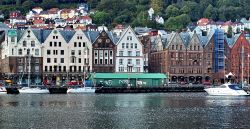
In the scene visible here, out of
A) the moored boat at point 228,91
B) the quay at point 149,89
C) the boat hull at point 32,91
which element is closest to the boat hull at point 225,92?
the moored boat at point 228,91

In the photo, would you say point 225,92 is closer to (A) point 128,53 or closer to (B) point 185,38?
(A) point 128,53

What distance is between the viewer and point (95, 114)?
6700 cm

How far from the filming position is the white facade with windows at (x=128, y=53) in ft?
450

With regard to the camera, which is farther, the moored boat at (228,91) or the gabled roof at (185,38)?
the gabled roof at (185,38)

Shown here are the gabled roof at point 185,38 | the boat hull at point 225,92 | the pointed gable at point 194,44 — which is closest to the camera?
the boat hull at point 225,92

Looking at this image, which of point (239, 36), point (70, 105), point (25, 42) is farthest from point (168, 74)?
point (70, 105)

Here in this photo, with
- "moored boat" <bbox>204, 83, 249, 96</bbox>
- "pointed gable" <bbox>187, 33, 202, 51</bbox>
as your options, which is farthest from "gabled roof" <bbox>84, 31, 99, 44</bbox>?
"moored boat" <bbox>204, 83, 249, 96</bbox>

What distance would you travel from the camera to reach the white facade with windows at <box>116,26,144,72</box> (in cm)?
13725

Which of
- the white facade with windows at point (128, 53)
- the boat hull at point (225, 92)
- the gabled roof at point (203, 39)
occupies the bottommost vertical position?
the boat hull at point (225, 92)

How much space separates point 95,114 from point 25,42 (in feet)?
228

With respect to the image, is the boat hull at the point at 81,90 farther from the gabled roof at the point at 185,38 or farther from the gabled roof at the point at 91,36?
the gabled roof at the point at 185,38

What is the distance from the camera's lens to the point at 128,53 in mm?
137750

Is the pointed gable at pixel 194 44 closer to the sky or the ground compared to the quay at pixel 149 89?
closer to the sky

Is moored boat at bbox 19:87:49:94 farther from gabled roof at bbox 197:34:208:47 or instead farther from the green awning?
gabled roof at bbox 197:34:208:47
